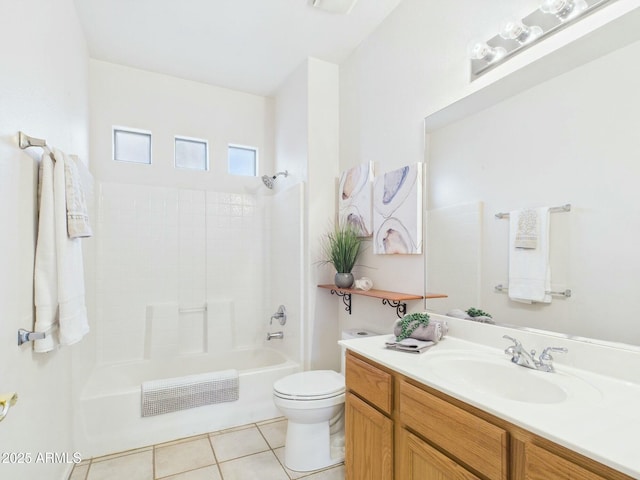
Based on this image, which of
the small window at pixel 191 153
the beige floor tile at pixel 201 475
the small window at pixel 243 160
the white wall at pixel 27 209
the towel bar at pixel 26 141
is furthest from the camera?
the small window at pixel 243 160

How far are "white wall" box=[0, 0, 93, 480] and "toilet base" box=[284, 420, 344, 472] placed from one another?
1.16 meters

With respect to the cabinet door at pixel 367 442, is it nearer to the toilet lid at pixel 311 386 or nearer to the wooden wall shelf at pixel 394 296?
the toilet lid at pixel 311 386

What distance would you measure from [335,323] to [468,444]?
1893 mm

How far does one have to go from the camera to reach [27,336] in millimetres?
1310

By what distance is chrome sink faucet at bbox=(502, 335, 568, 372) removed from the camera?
1221 millimetres

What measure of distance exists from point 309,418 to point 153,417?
1.10 meters

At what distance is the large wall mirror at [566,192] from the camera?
3.76ft

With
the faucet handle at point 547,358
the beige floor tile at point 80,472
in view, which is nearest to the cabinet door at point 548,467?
the faucet handle at point 547,358

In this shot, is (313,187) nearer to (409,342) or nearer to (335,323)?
(335,323)

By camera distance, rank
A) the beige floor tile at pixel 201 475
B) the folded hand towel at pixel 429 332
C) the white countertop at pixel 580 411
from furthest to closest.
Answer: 1. the beige floor tile at pixel 201 475
2. the folded hand towel at pixel 429 332
3. the white countertop at pixel 580 411

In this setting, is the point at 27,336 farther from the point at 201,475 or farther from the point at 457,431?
the point at 457,431

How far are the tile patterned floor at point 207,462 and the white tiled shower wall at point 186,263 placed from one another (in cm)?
91

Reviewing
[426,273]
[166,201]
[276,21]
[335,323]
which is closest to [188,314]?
[166,201]

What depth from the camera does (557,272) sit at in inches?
51.9
